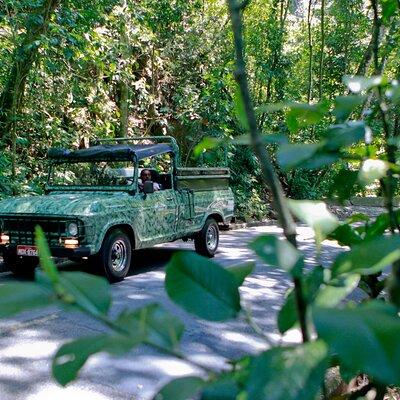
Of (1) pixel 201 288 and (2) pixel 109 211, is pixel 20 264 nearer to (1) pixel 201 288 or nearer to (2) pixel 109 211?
(2) pixel 109 211

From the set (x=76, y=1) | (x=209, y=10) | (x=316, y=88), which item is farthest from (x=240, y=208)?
(x=316, y=88)

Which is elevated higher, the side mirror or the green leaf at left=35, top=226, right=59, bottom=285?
the side mirror

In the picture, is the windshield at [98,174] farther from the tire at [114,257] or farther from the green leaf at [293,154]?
the green leaf at [293,154]

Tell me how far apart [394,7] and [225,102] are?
1239cm

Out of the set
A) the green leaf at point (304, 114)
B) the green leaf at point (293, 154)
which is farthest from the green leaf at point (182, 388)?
the green leaf at point (304, 114)

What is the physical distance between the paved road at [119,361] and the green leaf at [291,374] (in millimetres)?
1848

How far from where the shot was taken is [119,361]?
7.61 feet

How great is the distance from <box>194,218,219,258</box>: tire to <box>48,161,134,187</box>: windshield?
5.35 feet

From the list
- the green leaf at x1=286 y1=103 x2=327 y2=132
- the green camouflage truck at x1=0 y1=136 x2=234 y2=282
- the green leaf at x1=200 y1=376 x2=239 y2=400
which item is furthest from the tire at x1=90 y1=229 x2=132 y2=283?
the green leaf at x1=200 y1=376 x2=239 y2=400

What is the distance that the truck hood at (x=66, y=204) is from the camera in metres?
6.05

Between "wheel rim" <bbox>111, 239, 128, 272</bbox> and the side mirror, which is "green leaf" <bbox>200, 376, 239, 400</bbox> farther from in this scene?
the side mirror

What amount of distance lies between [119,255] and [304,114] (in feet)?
19.8

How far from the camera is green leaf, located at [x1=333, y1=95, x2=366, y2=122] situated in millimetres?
632

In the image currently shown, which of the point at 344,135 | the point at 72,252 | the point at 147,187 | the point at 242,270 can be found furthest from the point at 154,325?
the point at 147,187
